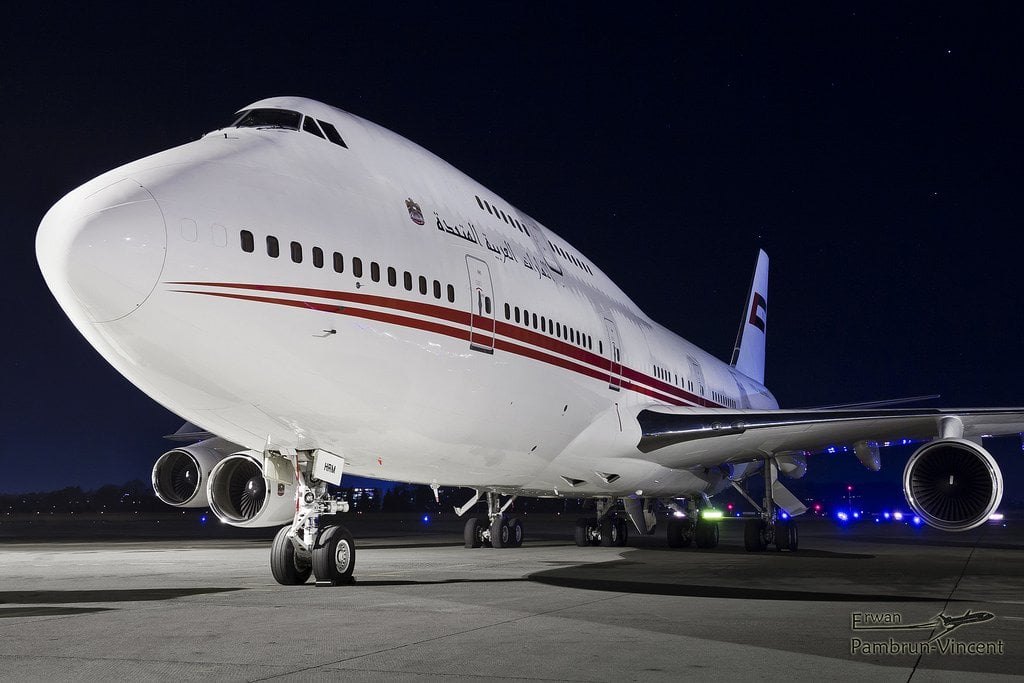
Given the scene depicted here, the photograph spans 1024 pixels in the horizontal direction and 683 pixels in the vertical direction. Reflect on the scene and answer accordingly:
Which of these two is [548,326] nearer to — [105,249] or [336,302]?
[336,302]

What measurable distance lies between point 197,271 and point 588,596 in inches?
199

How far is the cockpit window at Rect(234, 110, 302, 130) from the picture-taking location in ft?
34.1

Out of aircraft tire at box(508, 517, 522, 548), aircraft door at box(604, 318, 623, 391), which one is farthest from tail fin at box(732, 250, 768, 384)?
aircraft door at box(604, 318, 623, 391)

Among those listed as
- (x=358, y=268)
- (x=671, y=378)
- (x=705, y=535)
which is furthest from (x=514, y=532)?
(x=358, y=268)

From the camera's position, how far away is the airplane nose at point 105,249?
24.9 ft

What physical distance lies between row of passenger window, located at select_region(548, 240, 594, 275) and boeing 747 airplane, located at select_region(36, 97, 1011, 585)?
0.15 feet

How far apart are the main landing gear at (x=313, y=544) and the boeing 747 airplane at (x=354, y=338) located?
2 centimetres

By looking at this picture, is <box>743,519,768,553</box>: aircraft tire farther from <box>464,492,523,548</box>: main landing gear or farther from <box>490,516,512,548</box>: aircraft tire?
<box>490,516,512,548</box>: aircraft tire

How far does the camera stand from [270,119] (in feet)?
34.6

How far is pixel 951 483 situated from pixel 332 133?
10355 mm

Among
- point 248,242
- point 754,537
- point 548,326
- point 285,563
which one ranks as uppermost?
point 548,326

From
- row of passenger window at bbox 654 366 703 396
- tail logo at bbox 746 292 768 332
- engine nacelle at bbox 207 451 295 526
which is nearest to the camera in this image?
engine nacelle at bbox 207 451 295 526

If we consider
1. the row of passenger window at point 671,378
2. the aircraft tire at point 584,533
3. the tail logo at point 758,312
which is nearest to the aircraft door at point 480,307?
the row of passenger window at point 671,378

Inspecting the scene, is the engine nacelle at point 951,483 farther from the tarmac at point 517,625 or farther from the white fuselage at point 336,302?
the white fuselage at point 336,302
